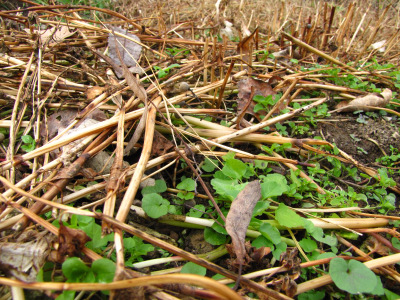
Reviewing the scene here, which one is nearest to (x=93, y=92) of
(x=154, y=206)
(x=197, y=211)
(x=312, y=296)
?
Answer: (x=154, y=206)

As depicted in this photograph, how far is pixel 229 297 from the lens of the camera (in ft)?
2.44

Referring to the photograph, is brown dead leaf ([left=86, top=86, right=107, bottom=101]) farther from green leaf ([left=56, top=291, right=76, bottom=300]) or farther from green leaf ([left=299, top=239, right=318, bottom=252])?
green leaf ([left=299, top=239, right=318, bottom=252])

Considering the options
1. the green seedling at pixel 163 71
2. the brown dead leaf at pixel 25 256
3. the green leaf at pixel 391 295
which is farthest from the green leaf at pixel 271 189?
the green seedling at pixel 163 71

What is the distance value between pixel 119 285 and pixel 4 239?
0.51 metres

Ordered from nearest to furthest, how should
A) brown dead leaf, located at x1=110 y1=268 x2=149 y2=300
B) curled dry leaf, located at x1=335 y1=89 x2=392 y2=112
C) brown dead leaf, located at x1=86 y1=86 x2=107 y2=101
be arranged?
brown dead leaf, located at x1=110 y1=268 x2=149 y2=300 < brown dead leaf, located at x1=86 y1=86 x2=107 y2=101 < curled dry leaf, located at x1=335 y1=89 x2=392 y2=112

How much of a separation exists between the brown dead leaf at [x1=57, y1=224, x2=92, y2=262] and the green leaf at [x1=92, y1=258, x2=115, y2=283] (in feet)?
0.30

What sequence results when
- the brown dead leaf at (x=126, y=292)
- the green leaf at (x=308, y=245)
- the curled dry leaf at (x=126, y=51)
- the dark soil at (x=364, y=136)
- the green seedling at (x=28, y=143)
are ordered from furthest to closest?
the curled dry leaf at (x=126, y=51)
the dark soil at (x=364, y=136)
the green seedling at (x=28, y=143)
the green leaf at (x=308, y=245)
the brown dead leaf at (x=126, y=292)

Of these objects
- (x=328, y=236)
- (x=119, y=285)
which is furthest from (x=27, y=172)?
(x=328, y=236)

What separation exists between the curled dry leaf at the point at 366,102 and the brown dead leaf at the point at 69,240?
204 cm

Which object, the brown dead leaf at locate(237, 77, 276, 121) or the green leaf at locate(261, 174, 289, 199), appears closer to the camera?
the green leaf at locate(261, 174, 289, 199)

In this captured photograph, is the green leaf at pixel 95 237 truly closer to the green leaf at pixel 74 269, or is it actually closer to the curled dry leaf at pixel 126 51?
the green leaf at pixel 74 269

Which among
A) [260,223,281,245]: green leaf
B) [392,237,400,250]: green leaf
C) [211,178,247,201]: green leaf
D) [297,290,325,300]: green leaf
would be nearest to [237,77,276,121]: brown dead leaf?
[211,178,247,201]: green leaf

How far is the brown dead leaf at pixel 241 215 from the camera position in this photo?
100cm

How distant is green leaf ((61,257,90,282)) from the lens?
2.73 feet
